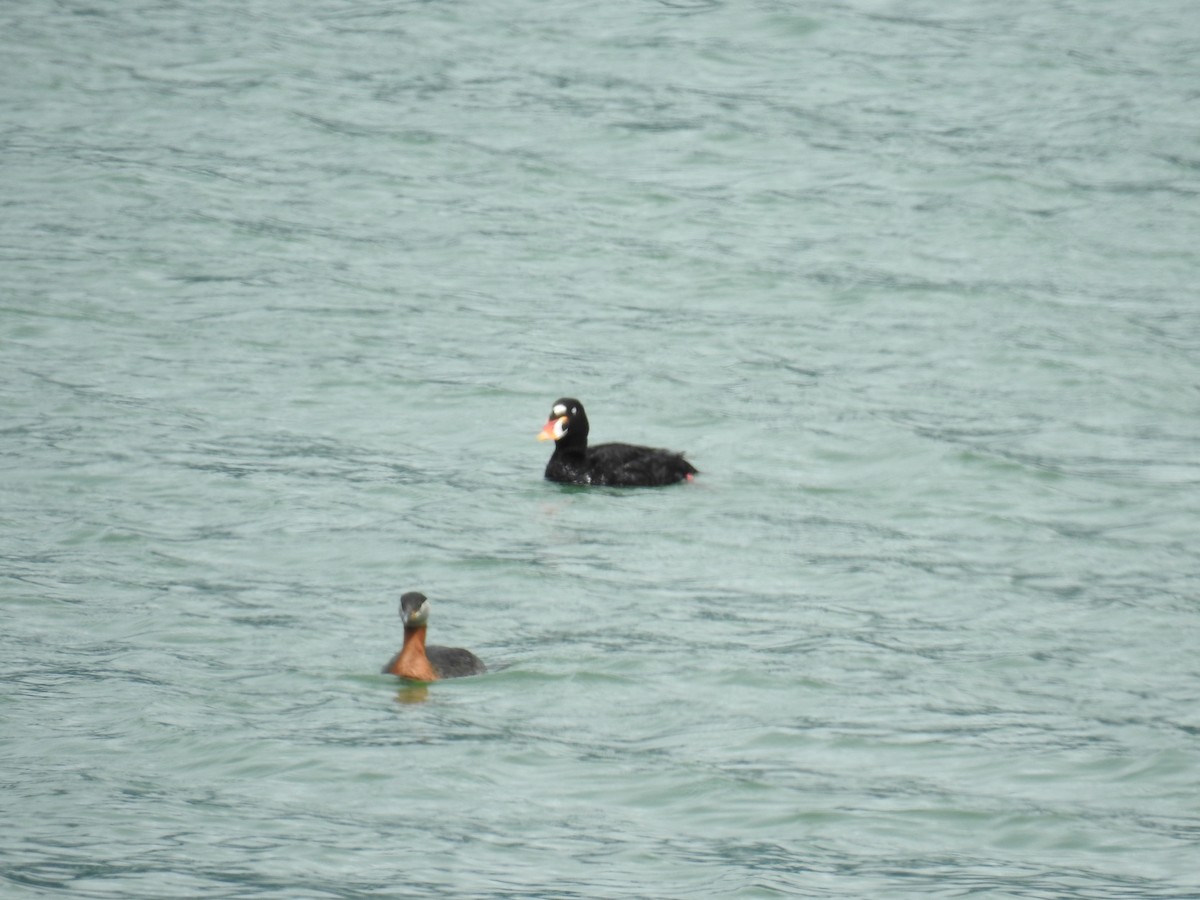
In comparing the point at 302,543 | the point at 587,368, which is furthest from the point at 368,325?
the point at 302,543

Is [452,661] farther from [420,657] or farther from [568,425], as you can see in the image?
[568,425]

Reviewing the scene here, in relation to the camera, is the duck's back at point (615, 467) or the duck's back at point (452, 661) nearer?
the duck's back at point (452, 661)

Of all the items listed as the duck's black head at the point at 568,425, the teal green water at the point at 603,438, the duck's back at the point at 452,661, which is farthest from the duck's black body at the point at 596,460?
the duck's back at the point at 452,661

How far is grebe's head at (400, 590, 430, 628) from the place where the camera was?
12172 mm

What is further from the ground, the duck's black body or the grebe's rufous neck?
the duck's black body

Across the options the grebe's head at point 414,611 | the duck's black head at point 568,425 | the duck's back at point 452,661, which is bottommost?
the duck's back at point 452,661

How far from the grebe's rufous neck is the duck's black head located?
467 centimetres

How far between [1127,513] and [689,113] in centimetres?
1301

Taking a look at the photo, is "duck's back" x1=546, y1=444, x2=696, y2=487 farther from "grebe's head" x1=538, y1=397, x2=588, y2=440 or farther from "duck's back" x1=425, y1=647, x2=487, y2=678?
"duck's back" x1=425, y1=647, x2=487, y2=678

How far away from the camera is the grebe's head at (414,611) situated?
12.2 m

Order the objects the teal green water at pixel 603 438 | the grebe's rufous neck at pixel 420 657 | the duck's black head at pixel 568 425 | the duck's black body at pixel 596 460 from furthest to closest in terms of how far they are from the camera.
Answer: the duck's black head at pixel 568 425 < the duck's black body at pixel 596 460 < the grebe's rufous neck at pixel 420 657 < the teal green water at pixel 603 438

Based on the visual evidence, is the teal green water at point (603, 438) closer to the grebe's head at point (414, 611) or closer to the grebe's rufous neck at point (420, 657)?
the grebe's rufous neck at point (420, 657)

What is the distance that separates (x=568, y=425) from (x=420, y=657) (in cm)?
503

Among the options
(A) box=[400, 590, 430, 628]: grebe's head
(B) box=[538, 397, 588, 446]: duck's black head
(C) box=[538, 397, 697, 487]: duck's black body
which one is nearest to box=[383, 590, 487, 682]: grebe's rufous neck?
(A) box=[400, 590, 430, 628]: grebe's head
